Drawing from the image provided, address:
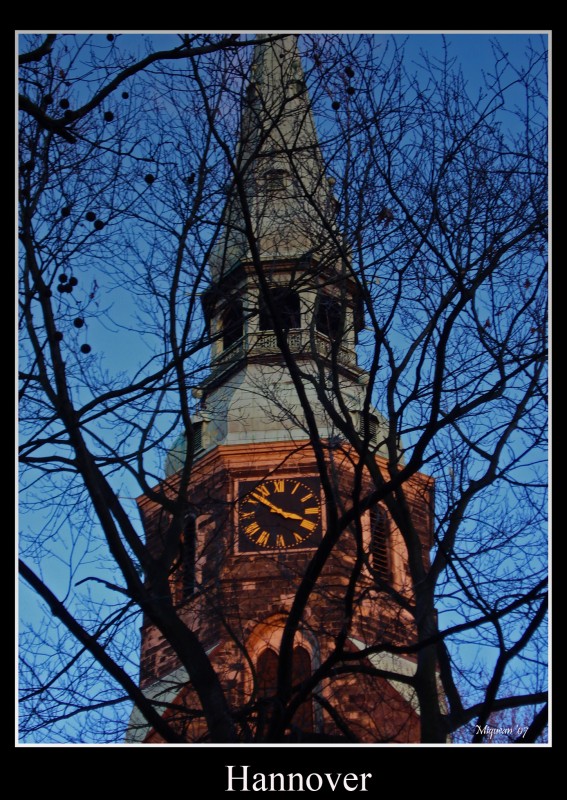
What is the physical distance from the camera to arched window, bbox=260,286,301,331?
1157 cm

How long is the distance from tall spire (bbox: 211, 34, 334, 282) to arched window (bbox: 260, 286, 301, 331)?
0.37m

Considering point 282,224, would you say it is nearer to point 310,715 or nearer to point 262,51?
point 262,51

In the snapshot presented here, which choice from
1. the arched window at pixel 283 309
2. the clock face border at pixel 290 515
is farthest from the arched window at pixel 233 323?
A: the clock face border at pixel 290 515

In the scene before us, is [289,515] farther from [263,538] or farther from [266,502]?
[266,502]

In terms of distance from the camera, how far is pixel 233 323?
11859 millimetres

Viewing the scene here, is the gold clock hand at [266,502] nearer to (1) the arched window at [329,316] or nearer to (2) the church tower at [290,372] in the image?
(2) the church tower at [290,372]

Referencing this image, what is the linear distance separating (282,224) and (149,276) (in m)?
1.11

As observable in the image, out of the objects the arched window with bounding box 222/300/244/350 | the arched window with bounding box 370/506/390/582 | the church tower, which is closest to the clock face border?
the arched window with bounding box 370/506/390/582

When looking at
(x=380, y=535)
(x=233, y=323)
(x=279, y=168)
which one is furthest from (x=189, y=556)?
(x=279, y=168)

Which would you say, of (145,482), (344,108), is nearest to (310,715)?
(145,482)

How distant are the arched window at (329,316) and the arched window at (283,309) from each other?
7.0 inches

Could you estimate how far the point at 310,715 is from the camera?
12.3m

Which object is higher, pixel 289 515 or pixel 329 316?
pixel 289 515

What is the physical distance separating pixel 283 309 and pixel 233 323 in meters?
0.39
